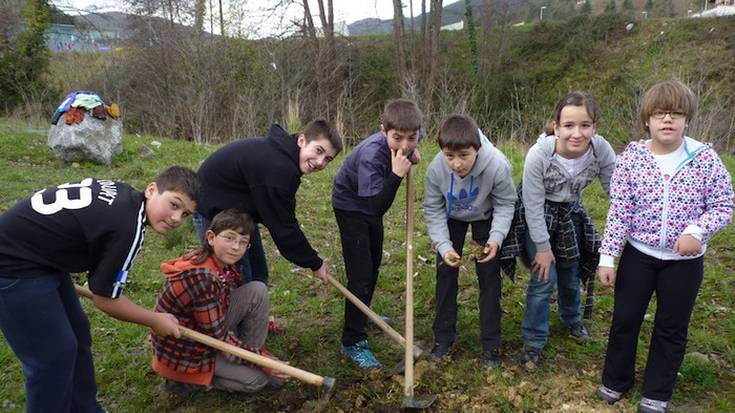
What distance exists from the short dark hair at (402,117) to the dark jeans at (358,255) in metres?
0.60

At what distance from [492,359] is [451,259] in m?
0.76

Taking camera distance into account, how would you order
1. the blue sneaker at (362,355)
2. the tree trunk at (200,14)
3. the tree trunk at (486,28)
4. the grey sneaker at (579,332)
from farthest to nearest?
the tree trunk at (486,28), the tree trunk at (200,14), the grey sneaker at (579,332), the blue sneaker at (362,355)

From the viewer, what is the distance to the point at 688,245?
250 centimetres

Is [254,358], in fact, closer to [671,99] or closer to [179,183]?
[179,183]

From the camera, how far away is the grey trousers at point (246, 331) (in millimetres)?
3006

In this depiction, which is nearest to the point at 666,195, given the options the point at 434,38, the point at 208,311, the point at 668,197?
the point at 668,197

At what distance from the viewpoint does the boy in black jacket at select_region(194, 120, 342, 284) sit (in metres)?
3.01

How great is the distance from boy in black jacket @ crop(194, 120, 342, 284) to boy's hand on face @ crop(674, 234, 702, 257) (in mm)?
1835

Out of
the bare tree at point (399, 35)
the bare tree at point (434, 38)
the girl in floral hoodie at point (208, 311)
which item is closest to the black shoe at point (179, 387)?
the girl in floral hoodie at point (208, 311)

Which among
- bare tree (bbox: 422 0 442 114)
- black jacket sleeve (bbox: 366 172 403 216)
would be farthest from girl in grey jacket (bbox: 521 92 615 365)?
bare tree (bbox: 422 0 442 114)

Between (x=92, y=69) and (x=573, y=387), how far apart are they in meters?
20.8

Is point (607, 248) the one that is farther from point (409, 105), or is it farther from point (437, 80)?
point (437, 80)

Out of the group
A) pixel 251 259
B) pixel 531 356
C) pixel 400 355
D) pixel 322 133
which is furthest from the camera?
pixel 251 259

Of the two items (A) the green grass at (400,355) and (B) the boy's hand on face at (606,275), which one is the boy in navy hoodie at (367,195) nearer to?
(A) the green grass at (400,355)
